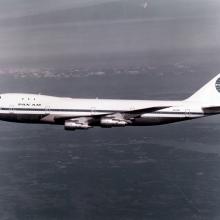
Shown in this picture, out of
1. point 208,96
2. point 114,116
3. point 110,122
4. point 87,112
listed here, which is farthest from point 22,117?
point 208,96

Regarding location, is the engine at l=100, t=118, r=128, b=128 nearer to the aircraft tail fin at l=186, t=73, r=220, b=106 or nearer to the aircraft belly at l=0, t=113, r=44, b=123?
the aircraft belly at l=0, t=113, r=44, b=123

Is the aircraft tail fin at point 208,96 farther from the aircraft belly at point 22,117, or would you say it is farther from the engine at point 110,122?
the aircraft belly at point 22,117

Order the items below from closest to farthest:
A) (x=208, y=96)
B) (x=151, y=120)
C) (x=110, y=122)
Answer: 1. (x=110, y=122)
2. (x=151, y=120)
3. (x=208, y=96)

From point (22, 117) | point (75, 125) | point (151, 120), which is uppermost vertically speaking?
point (22, 117)

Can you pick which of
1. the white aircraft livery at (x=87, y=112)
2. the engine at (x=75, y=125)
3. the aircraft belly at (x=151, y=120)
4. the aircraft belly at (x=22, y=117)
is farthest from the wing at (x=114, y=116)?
the aircraft belly at (x=22, y=117)

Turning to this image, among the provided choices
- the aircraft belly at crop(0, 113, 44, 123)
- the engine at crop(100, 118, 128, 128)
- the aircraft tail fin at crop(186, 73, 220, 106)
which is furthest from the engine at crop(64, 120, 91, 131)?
the aircraft tail fin at crop(186, 73, 220, 106)

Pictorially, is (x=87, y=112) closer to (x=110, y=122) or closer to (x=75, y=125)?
(x=75, y=125)

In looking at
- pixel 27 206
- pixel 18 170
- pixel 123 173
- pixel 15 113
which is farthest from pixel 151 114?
pixel 18 170

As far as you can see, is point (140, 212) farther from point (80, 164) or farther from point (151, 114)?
point (151, 114)
